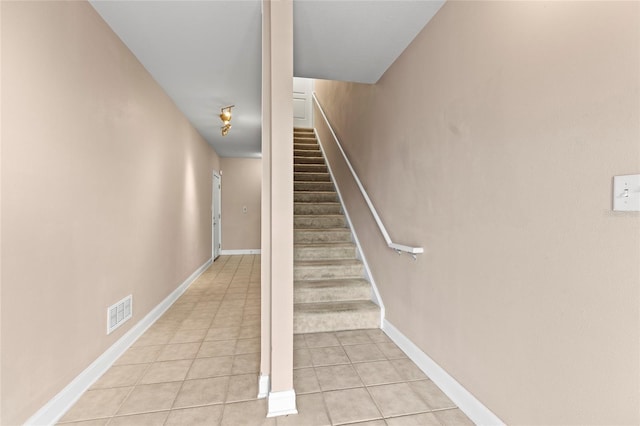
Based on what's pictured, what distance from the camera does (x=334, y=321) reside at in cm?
262

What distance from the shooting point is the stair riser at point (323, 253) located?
3229mm

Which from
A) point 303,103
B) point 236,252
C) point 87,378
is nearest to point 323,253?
point 87,378

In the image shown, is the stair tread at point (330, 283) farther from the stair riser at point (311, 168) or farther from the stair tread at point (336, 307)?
the stair riser at point (311, 168)

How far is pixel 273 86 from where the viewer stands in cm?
155

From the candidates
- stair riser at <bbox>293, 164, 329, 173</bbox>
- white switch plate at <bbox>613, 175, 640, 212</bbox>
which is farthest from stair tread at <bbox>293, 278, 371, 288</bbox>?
stair riser at <bbox>293, 164, 329, 173</bbox>

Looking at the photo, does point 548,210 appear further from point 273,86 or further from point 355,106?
point 355,106

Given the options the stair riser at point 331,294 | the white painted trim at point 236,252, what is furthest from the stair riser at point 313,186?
the white painted trim at point 236,252

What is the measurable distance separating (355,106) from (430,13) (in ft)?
5.33

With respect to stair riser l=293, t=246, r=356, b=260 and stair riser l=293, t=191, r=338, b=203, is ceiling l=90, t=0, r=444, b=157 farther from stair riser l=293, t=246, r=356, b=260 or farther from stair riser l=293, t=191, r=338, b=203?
stair riser l=293, t=246, r=356, b=260

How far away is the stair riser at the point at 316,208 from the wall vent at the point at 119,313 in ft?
7.01

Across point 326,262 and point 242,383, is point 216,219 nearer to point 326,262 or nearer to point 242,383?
point 326,262

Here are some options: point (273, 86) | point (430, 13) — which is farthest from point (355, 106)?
point (273, 86)

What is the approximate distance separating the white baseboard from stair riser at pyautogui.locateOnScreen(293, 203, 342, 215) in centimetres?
195

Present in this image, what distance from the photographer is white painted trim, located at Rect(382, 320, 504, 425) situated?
1.45 m
